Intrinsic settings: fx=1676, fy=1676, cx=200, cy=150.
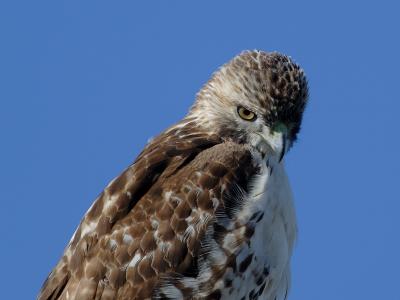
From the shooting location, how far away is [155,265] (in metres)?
12.2

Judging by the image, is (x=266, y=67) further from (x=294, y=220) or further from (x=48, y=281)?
(x=48, y=281)

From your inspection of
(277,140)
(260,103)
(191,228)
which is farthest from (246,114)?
(191,228)

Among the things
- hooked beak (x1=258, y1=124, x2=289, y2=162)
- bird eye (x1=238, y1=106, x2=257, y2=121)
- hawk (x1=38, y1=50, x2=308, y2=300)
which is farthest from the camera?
bird eye (x1=238, y1=106, x2=257, y2=121)

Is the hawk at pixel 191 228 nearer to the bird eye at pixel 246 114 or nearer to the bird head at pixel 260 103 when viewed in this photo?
the bird head at pixel 260 103

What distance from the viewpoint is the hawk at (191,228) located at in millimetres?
12156

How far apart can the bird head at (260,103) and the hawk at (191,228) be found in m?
0.02

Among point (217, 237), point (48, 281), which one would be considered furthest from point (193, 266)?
point (48, 281)

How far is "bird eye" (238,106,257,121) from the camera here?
42.3 ft

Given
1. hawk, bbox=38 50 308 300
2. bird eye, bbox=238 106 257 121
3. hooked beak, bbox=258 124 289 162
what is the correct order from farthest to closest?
bird eye, bbox=238 106 257 121
hooked beak, bbox=258 124 289 162
hawk, bbox=38 50 308 300

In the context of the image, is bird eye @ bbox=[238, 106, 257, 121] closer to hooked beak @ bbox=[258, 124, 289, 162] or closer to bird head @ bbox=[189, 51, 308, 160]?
bird head @ bbox=[189, 51, 308, 160]

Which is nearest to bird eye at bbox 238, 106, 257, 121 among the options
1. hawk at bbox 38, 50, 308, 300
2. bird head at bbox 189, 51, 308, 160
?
bird head at bbox 189, 51, 308, 160

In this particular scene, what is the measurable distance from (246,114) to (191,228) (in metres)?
1.17

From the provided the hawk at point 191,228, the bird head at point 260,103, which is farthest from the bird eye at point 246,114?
the hawk at point 191,228

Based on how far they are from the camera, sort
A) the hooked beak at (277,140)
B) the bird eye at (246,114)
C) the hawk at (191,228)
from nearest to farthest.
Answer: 1. the hawk at (191,228)
2. the hooked beak at (277,140)
3. the bird eye at (246,114)
